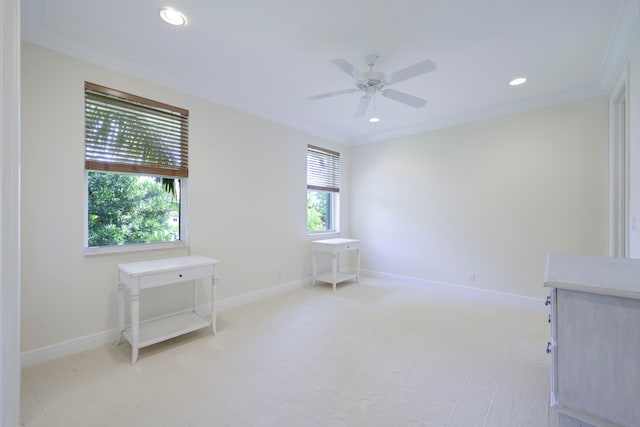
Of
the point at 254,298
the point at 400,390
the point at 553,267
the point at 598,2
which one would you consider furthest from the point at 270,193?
the point at 598,2

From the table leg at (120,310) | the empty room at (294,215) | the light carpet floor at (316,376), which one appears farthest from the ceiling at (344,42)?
the light carpet floor at (316,376)

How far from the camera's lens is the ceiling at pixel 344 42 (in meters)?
1.86

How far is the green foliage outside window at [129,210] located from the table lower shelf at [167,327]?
0.80 meters

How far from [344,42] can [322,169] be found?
8.58ft

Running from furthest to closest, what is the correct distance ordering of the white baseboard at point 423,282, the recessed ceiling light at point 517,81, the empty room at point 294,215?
the white baseboard at point 423,282
the recessed ceiling light at point 517,81
the empty room at point 294,215

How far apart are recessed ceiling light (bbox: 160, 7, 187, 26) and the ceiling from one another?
0.04 metres

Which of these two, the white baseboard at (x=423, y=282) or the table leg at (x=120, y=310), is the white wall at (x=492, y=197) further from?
the table leg at (x=120, y=310)

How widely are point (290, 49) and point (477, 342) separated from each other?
122 inches

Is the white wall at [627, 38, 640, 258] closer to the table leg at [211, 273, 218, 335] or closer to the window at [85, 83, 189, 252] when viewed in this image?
the table leg at [211, 273, 218, 335]

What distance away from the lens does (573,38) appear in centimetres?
214

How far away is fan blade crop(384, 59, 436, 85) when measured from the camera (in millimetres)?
1950

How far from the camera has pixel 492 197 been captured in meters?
3.72

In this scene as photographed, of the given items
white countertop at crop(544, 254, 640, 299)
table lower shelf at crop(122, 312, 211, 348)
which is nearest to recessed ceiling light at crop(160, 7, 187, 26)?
table lower shelf at crop(122, 312, 211, 348)

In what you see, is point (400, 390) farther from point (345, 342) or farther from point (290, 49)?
point (290, 49)
